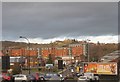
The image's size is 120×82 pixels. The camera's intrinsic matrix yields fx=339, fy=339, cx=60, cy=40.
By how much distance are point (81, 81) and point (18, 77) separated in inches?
285

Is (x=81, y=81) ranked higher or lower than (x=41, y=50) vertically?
lower

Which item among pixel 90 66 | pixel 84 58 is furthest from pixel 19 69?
pixel 84 58

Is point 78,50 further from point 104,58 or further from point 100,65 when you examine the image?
point 100,65

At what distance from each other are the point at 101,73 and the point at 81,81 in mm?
27810

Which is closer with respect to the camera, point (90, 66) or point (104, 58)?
point (90, 66)

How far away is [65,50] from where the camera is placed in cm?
13888

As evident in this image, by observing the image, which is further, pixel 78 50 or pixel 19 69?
pixel 78 50

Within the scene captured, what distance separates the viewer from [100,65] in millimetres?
67125

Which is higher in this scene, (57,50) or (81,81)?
(57,50)

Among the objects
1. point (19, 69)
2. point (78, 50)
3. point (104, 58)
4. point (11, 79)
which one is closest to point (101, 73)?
point (19, 69)

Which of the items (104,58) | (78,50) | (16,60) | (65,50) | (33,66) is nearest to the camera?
(16,60)

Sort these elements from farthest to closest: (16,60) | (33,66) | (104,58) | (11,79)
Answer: (33,66) < (104,58) < (16,60) < (11,79)

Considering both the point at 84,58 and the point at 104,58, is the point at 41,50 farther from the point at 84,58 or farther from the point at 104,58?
the point at 104,58

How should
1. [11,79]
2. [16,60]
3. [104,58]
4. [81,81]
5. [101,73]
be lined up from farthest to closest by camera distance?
[104,58], [16,60], [101,73], [81,81], [11,79]
